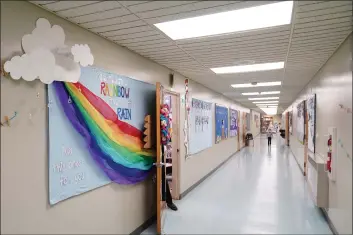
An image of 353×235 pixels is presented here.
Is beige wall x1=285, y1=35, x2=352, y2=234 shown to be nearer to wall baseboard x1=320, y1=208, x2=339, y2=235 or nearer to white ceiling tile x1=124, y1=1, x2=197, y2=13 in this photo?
wall baseboard x1=320, y1=208, x2=339, y2=235

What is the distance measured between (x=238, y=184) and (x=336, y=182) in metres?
2.87

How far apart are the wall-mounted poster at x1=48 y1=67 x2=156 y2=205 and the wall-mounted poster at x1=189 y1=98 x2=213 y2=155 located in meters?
2.04

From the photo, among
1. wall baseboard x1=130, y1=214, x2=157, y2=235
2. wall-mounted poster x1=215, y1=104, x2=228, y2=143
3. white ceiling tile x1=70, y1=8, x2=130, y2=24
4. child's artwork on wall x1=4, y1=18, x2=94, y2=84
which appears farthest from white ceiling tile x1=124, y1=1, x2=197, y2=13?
wall-mounted poster x1=215, y1=104, x2=228, y2=143

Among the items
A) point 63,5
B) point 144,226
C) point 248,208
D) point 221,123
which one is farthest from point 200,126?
point 63,5

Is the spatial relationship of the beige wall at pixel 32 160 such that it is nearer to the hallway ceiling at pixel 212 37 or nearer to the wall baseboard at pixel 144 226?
the hallway ceiling at pixel 212 37

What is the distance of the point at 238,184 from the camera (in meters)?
5.70

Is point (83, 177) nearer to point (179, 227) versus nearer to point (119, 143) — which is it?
point (119, 143)

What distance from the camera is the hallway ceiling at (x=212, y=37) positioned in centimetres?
189

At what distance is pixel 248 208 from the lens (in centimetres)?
416

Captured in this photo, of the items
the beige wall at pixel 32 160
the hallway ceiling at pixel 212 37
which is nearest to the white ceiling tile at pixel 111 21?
the hallway ceiling at pixel 212 37

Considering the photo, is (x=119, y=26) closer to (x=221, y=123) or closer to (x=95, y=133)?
(x=95, y=133)

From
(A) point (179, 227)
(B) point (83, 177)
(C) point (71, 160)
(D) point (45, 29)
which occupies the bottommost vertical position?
(A) point (179, 227)

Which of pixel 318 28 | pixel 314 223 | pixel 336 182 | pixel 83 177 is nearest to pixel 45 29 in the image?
pixel 83 177

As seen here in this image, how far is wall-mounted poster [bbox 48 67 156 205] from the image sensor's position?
2.06m
